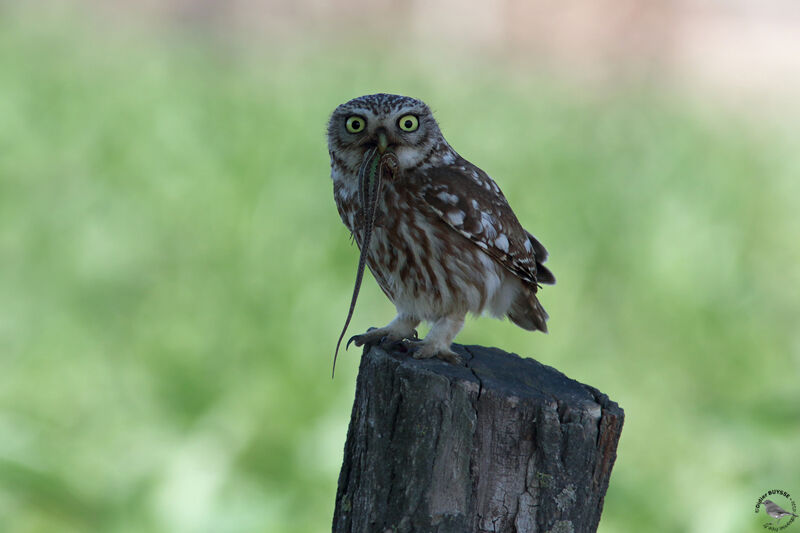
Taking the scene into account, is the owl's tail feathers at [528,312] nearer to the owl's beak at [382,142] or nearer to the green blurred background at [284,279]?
the owl's beak at [382,142]

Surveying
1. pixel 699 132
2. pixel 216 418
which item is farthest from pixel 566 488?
pixel 699 132

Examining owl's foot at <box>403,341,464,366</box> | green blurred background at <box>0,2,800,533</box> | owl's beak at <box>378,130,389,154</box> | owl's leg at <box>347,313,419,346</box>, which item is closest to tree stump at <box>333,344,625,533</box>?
owl's foot at <box>403,341,464,366</box>

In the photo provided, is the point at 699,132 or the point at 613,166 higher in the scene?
the point at 699,132

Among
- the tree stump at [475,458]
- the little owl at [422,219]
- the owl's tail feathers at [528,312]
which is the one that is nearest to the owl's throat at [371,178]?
the little owl at [422,219]

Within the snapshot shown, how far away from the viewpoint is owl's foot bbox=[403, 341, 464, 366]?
262 centimetres

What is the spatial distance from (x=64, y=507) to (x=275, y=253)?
6.10ft

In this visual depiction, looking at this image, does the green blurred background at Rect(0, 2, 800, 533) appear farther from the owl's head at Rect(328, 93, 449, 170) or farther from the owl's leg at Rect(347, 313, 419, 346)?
the owl's head at Rect(328, 93, 449, 170)

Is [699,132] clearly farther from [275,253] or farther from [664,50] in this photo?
[275,253]

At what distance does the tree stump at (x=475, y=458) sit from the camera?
7.14 ft

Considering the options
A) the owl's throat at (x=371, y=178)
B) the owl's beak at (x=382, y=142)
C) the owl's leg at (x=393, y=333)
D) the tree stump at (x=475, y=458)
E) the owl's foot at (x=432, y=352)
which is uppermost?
the owl's beak at (x=382, y=142)

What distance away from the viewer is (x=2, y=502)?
142 inches

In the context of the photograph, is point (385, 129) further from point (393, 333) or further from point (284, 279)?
point (284, 279)

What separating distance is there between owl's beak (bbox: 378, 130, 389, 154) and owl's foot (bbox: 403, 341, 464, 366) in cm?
63

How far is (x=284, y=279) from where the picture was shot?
16.2ft
